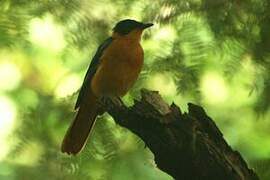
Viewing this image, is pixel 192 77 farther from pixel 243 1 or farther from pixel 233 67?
pixel 243 1

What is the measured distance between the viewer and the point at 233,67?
189cm

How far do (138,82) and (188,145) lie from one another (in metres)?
0.53

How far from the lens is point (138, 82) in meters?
1.99

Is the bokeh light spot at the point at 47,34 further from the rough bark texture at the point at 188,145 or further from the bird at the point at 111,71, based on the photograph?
the bird at the point at 111,71

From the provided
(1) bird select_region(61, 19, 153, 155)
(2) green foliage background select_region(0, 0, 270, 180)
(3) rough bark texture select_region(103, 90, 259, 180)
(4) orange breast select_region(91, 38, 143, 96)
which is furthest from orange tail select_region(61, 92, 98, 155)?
(3) rough bark texture select_region(103, 90, 259, 180)

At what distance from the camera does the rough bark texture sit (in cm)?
151

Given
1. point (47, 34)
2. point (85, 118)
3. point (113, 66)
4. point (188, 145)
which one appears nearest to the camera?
point (188, 145)

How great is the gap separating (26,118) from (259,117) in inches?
30.9

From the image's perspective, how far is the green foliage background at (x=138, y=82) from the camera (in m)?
1.74

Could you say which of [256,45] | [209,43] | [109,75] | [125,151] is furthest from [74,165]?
[109,75]

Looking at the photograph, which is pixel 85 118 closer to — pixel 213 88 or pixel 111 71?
pixel 111 71

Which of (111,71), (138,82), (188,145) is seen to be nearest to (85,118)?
(111,71)

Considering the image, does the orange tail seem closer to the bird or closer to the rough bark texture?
the bird

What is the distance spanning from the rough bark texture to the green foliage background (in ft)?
0.72
